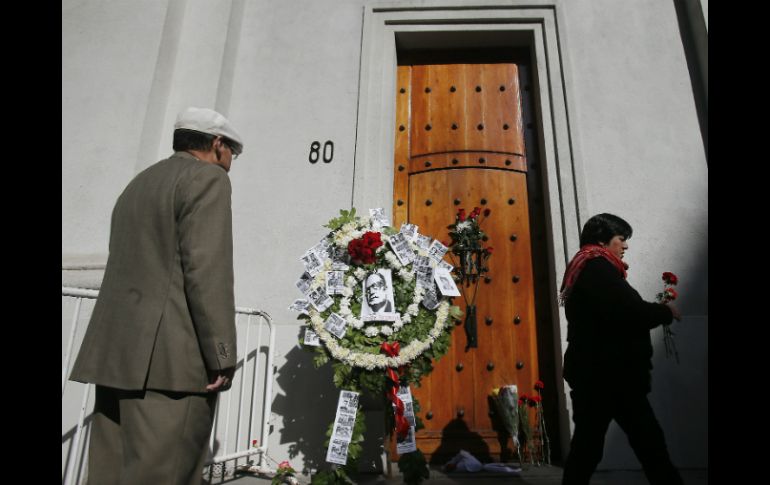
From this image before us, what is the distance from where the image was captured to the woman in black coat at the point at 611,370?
102 inches

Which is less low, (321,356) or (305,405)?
(321,356)

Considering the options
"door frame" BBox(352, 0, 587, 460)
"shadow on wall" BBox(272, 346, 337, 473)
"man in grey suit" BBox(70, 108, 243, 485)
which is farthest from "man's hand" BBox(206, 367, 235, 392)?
"door frame" BBox(352, 0, 587, 460)

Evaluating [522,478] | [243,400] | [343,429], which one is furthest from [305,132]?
[522,478]

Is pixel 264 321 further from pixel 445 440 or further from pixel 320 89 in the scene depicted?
pixel 320 89

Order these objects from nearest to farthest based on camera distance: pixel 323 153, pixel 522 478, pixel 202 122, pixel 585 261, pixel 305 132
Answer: pixel 202 122, pixel 585 261, pixel 522 478, pixel 323 153, pixel 305 132

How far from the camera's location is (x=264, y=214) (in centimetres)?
480

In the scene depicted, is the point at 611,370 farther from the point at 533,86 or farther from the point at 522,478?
the point at 533,86

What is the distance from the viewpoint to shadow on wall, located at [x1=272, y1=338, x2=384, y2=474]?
404cm

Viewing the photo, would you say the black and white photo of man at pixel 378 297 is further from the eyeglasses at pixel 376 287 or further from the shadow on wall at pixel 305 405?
the shadow on wall at pixel 305 405

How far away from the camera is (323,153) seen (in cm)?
491

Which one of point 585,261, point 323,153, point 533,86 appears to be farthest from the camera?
point 533,86

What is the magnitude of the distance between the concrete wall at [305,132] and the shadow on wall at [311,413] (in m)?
0.02

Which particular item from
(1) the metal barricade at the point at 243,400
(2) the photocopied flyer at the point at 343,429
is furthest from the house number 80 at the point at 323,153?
(2) the photocopied flyer at the point at 343,429

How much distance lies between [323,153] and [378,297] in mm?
2093
